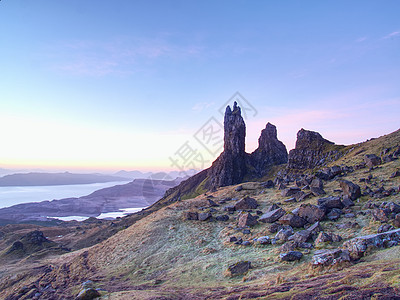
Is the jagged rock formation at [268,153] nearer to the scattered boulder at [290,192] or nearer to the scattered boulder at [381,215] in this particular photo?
the scattered boulder at [290,192]

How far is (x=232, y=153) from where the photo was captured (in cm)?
12512

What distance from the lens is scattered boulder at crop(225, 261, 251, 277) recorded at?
17.3 meters

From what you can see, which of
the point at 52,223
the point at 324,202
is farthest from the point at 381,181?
the point at 52,223

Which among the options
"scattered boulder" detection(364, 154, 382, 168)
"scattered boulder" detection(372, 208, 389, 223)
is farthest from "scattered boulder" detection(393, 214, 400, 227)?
"scattered boulder" detection(364, 154, 382, 168)

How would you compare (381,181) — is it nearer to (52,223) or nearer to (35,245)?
(35,245)

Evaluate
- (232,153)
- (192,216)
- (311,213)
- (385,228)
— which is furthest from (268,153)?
(385,228)

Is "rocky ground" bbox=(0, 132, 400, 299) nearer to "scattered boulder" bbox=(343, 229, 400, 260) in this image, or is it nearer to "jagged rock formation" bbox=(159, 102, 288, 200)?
"scattered boulder" bbox=(343, 229, 400, 260)

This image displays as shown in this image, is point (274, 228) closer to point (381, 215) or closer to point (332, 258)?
point (381, 215)

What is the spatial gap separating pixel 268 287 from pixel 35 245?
233 feet

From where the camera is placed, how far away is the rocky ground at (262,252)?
12859 millimetres

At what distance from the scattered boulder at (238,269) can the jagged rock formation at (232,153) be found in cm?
10128

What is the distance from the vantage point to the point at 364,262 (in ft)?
44.5

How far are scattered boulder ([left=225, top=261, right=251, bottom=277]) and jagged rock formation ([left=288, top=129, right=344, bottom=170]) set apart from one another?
231ft

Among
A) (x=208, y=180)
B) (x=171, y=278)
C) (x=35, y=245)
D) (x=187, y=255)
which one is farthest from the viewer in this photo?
(x=208, y=180)
